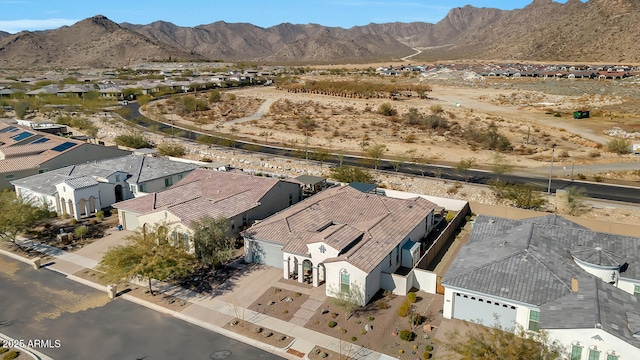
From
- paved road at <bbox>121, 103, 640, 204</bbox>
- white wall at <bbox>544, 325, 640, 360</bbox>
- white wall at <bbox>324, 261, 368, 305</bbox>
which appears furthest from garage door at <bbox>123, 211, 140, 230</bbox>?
white wall at <bbox>544, 325, 640, 360</bbox>

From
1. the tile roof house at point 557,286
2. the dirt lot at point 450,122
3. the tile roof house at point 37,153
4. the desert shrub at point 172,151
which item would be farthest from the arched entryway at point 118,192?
the dirt lot at point 450,122

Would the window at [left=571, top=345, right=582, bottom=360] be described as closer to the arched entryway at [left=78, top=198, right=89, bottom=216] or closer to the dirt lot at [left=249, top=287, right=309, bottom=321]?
the dirt lot at [left=249, top=287, right=309, bottom=321]

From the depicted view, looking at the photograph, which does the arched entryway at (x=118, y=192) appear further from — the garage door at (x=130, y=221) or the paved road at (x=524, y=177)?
the paved road at (x=524, y=177)

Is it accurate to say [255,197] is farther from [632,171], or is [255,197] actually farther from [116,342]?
[632,171]

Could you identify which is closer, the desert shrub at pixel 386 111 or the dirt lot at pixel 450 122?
the dirt lot at pixel 450 122

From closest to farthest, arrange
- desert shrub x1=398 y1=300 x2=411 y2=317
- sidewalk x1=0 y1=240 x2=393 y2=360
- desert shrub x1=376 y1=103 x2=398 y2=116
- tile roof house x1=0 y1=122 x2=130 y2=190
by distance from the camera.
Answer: sidewalk x1=0 y1=240 x2=393 y2=360, desert shrub x1=398 y1=300 x2=411 y2=317, tile roof house x1=0 y1=122 x2=130 y2=190, desert shrub x1=376 y1=103 x2=398 y2=116
